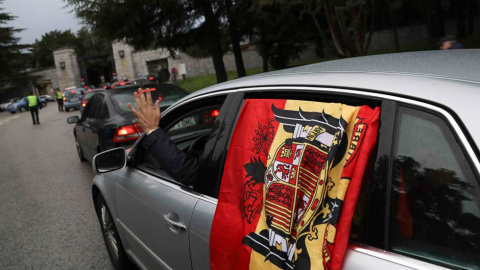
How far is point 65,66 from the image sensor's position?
2682 inches

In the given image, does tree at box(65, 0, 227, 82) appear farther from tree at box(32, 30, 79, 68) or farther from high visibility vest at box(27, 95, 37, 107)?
tree at box(32, 30, 79, 68)

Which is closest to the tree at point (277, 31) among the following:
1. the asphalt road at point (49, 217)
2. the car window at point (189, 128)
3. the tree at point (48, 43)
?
the asphalt road at point (49, 217)

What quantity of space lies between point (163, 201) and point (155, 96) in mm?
5375

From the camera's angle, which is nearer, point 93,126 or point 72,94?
point 93,126

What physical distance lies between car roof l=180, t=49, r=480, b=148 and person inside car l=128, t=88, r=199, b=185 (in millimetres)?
664

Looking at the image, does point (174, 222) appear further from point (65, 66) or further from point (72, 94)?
point (65, 66)

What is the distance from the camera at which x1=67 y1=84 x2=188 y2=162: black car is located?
22.0ft

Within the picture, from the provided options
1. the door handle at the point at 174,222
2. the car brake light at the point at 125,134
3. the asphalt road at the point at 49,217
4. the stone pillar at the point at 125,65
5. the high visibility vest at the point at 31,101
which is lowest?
the asphalt road at the point at 49,217

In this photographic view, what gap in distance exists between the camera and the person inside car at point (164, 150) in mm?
2420

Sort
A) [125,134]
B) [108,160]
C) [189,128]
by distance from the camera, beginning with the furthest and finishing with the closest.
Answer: [125,134]
[189,128]
[108,160]

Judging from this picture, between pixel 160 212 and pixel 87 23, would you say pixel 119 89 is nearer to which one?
pixel 160 212

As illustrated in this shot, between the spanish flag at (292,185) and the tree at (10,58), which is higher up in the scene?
the tree at (10,58)

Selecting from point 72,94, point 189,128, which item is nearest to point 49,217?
point 189,128

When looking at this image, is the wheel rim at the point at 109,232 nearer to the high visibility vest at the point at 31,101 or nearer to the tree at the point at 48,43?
the high visibility vest at the point at 31,101
